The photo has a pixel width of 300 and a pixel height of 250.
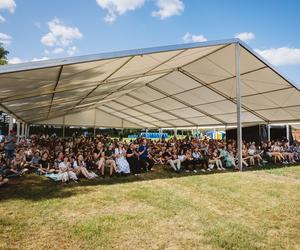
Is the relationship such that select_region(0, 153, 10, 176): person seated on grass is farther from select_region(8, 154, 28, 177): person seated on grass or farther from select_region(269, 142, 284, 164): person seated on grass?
select_region(269, 142, 284, 164): person seated on grass

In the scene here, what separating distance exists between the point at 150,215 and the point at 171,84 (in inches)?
372

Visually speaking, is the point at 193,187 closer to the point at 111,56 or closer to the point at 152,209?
the point at 152,209

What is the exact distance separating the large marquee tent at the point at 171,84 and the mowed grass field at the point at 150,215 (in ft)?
8.22

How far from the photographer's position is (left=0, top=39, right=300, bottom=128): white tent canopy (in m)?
6.25

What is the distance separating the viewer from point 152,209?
452cm

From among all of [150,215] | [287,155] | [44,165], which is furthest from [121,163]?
[287,155]

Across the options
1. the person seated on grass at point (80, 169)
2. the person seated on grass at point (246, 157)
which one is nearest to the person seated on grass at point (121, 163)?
the person seated on grass at point (80, 169)

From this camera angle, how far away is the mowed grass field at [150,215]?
326 centimetres

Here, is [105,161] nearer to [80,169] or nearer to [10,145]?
[80,169]

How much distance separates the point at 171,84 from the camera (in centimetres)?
1294

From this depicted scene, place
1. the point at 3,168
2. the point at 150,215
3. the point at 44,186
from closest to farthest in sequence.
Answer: the point at 150,215 → the point at 44,186 → the point at 3,168

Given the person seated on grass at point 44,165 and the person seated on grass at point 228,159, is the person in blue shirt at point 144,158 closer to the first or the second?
the person seated on grass at point 44,165

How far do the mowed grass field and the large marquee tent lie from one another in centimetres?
251

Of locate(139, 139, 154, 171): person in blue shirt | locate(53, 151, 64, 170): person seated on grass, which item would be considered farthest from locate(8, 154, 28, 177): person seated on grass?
locate(139, 139, 154, 171): person in blue shirt
